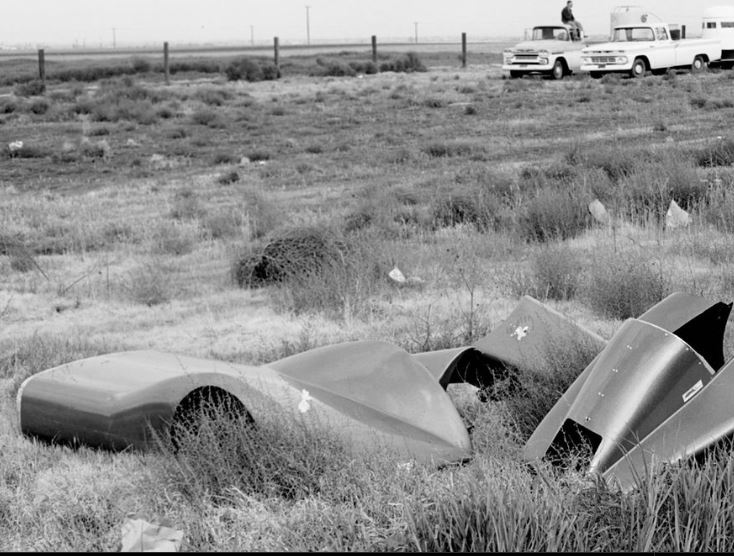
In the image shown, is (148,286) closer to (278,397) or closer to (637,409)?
(278,397)

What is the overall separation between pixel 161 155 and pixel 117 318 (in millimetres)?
10395

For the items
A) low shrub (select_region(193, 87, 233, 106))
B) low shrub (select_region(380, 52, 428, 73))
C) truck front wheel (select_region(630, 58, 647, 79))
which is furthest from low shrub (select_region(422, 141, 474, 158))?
low shrub (select_region(380, 52, 428, 73))

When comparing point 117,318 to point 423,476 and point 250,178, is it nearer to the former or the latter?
point 423,476

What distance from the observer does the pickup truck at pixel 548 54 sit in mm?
32969

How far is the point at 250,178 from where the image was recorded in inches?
572

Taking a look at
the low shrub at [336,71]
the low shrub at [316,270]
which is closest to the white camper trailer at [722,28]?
the low shrub at [336,71]

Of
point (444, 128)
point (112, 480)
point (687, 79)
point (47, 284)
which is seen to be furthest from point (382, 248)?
point (687, 79)

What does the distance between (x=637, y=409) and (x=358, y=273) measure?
148 inches

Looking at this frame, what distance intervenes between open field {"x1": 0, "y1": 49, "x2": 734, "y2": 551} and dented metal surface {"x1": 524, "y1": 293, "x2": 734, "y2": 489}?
0.20 meters

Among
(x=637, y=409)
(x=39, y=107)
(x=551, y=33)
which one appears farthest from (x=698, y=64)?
(x=637, y=409)

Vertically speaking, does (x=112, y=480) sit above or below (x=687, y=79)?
below

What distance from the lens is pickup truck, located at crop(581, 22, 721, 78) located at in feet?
103

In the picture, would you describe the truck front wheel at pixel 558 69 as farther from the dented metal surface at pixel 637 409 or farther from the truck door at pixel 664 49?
the dented metal surface at pixel 637 409

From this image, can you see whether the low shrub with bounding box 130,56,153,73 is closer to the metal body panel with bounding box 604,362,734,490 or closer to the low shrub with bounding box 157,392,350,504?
the low shrub with bounding box 157,392,350,504
